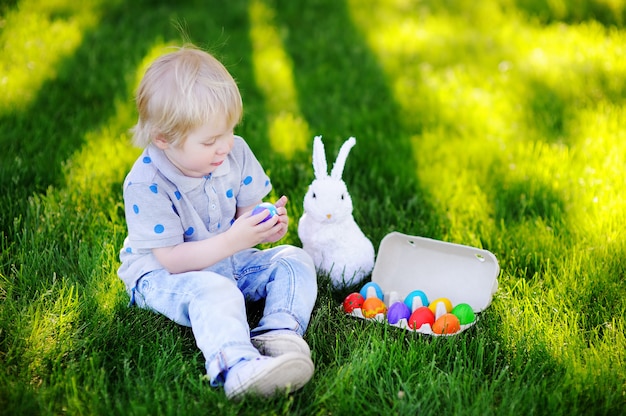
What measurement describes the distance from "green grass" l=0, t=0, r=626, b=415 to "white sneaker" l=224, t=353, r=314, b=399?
4 cm

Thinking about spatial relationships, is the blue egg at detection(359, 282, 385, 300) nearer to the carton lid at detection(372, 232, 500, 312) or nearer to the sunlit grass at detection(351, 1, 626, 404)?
the carton lid at detection(372, 232, 500, 312)

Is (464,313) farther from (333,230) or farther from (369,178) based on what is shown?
(369,178)

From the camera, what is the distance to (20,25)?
4727mm

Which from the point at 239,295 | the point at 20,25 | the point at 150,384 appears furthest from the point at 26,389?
the point at 20,25

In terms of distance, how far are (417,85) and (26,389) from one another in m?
2.99

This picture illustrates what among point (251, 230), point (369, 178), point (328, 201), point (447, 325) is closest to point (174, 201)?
point (251, 230)

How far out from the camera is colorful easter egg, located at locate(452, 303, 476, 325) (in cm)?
235

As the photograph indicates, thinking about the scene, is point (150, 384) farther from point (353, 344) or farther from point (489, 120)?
point (489, 120)

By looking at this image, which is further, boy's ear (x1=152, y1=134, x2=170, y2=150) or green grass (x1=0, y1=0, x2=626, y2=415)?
boy's ear (x1=152, y1=134, x2=170, y2=150)

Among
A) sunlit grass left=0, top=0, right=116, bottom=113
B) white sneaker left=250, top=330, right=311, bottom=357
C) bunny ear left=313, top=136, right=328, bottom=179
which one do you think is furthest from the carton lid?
sunlit grass left=0, top=0, right=116, bottom=113

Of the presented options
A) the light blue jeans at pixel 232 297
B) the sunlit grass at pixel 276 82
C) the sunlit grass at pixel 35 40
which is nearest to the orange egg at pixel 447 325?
the light blue jeans at pixel 232 297

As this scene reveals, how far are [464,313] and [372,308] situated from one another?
304 mm

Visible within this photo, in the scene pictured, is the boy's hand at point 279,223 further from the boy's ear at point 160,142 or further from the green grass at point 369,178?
the boy's ear at point 160,142

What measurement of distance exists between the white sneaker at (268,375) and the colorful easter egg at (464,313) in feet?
2.06
